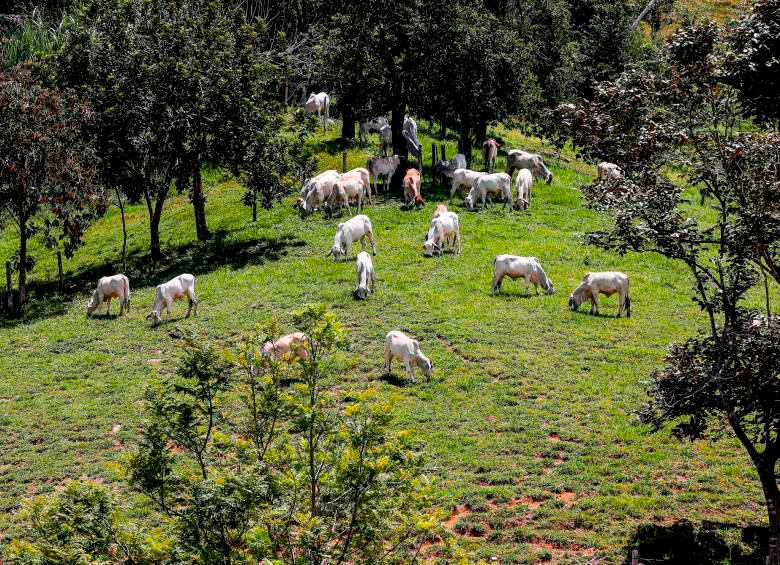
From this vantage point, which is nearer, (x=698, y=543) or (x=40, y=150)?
(x=698, y=543)

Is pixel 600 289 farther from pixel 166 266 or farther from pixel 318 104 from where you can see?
pixel 318 104

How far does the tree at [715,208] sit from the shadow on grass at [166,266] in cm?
1870

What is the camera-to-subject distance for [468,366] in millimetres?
23297


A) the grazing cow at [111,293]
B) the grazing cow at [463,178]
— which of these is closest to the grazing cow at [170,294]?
the grazing cow at [111,293]

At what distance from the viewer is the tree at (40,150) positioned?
30.3 m

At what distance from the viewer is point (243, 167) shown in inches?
1337

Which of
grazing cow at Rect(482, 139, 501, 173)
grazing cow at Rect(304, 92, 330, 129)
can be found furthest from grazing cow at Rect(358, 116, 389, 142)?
grazing cow at Rect(482, 139, 501, 173)

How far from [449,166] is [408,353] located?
19.5 meters

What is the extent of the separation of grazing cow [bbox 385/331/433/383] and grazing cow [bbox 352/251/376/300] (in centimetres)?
506

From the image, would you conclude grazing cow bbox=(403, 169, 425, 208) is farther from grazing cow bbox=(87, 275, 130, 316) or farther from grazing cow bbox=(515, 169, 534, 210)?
grazing cow bbox=(87, 275, 130, 316)

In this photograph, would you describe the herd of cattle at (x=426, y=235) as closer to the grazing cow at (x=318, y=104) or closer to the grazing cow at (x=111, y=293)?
the grazing cow at (x=111, y=293)

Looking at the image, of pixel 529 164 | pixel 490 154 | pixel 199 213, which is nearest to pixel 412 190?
pixel 529 164

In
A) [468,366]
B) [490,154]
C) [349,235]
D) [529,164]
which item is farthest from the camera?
[490,154]

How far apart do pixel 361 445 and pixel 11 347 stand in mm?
19560
